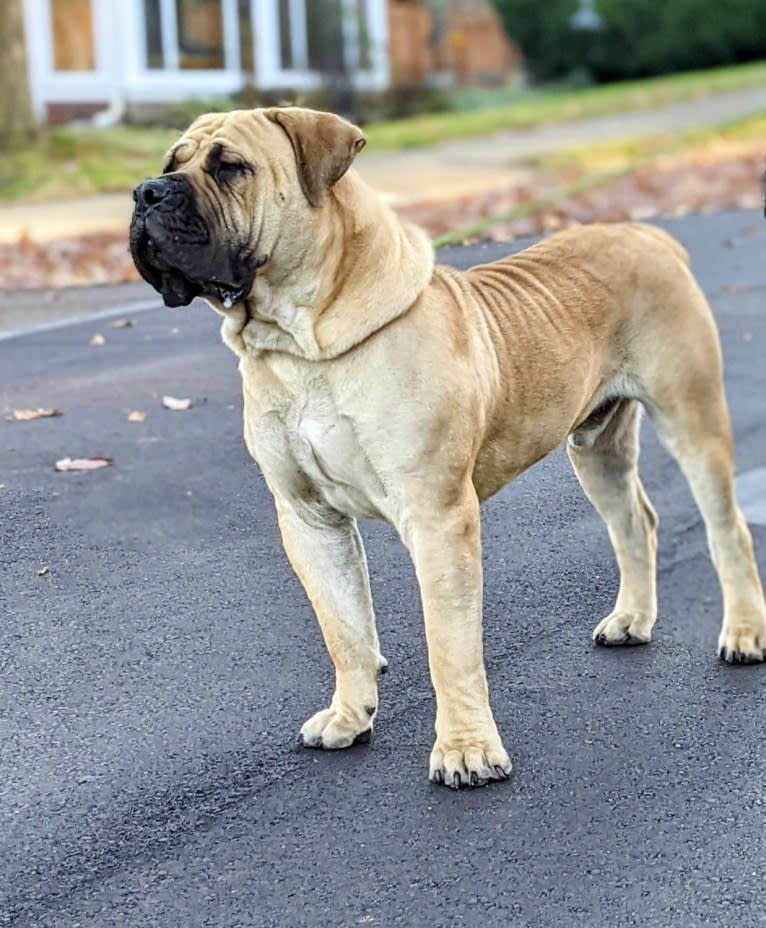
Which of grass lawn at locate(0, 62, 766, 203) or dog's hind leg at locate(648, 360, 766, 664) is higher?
dog's hind leg at locate(648, 360, 766, 664)

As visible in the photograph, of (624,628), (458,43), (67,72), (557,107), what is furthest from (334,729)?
(458,43)

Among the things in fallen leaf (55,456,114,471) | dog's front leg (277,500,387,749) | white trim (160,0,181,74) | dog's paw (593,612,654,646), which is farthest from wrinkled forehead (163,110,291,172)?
white trim (160,0,181,74)

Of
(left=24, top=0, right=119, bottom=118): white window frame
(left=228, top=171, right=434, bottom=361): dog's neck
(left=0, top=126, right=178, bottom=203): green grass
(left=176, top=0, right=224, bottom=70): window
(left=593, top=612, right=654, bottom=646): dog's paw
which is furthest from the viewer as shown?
(left=176, top=0, right=224, bottom=70): window

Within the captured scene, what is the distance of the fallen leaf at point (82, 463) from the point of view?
563cm

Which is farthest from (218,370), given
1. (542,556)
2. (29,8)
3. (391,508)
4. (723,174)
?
(29,8)

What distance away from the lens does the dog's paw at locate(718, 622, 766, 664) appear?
17.1 feet

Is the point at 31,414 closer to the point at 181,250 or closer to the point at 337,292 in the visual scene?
the point at 337,292

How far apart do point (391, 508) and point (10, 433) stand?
2.13 meters

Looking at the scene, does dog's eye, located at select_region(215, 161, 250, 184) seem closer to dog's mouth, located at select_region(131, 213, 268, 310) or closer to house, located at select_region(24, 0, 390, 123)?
dog's mouth, located at select_region(131, 213, 268, 310)

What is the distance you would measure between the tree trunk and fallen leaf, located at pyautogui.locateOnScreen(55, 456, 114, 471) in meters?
12.9

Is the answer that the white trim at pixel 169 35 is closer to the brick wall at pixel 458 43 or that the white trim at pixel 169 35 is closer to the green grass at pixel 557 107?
the green grass at pixel 557 107

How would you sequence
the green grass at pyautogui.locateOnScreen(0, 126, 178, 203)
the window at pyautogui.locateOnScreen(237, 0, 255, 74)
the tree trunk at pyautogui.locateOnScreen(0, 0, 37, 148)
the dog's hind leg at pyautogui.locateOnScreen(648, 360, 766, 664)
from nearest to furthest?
the dog's hind leg at pyautogui.locateOnScreen(648, 360, 766, 664)
the green grass at pyautogui.locateOnScreen(0, 126, 178, 203)
the tree trunk at pyautogui.locateOnScreen(0, 0, 37, 148)
the window at pyautogui.locateOnScreen(237, 0, 255, 74)

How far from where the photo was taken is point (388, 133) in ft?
72.6

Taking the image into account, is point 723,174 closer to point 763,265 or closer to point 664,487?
point 763,265
